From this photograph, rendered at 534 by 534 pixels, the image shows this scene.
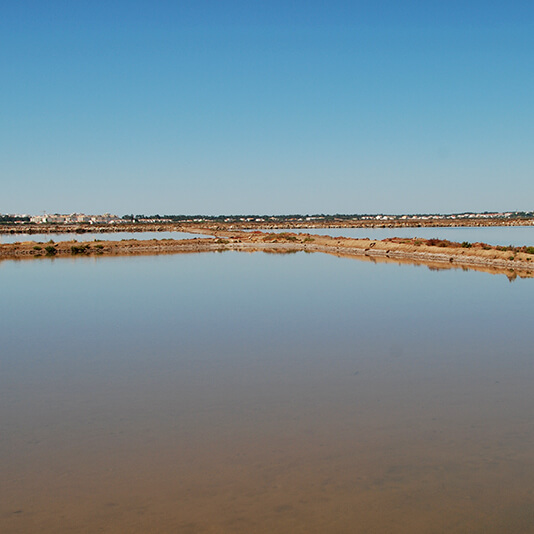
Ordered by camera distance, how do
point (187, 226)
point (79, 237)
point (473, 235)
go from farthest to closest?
point (187, 226), point (79, 237), point (473, 235)

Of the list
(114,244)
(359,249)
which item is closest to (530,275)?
(359,249)

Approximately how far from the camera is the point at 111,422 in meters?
6.35

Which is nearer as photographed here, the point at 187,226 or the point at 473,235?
the point at 473,235

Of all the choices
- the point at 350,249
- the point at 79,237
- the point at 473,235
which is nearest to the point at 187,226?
the point at 79,237

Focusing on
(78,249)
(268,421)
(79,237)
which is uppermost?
(79,237)

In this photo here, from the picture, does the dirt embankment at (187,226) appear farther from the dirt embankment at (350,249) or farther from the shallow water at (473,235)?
the dirt embankment at (350,249)

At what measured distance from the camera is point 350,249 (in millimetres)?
41125

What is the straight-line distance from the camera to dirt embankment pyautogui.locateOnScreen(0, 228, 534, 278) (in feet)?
88.5

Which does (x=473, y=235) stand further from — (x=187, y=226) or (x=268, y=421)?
(x=187, y=226)

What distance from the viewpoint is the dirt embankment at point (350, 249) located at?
88.5 feet

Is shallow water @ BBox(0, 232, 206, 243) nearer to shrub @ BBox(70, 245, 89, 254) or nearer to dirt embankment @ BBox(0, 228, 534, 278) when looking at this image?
dirt embankment @ BBox(0, 228, 534, 278)

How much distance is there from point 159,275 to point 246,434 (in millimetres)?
18218

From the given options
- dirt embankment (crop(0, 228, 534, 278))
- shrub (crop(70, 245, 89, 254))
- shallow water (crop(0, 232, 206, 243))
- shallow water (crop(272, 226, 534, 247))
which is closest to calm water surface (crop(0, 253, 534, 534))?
dirt embankment (crop(0, 228, 534, 278))

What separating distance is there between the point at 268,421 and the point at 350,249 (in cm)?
3550
